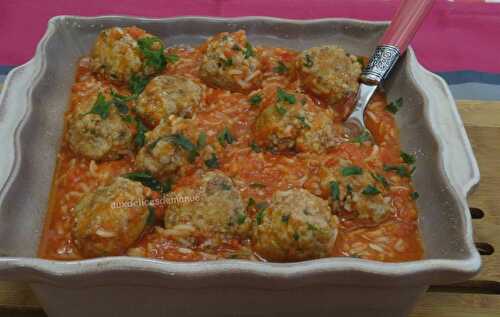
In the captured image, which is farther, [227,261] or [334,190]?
[334,190]

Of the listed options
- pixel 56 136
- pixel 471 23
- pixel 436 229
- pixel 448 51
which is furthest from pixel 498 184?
pixel 56 136

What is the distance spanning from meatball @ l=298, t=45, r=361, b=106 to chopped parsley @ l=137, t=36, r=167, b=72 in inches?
38.8

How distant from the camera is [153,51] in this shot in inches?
152

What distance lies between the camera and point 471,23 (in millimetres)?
5180

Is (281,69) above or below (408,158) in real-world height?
above

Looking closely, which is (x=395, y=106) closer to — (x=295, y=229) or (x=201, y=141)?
(x=201, y=141)

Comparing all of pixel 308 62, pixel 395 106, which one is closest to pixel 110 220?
pixel 308 62

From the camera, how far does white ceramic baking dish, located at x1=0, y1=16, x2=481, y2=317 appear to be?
8.09ft

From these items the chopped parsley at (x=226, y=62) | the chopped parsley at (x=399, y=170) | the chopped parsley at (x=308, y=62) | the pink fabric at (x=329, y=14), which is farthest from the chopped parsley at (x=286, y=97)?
the pink fabric at (x=329, y=14)

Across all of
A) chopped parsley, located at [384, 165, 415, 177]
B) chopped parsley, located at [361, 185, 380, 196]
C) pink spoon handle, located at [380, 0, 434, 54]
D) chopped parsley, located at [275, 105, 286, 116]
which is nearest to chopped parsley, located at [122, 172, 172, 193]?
chopped parsley, located at [275, 105, 286, 116]

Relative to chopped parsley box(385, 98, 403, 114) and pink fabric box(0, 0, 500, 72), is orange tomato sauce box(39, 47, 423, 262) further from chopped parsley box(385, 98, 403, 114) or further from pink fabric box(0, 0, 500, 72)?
pink fabric box(0, 0, 500, 72)

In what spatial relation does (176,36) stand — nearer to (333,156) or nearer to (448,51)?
(333,156)

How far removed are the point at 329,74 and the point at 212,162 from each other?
103cm

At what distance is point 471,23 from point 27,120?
4068 millimetres
